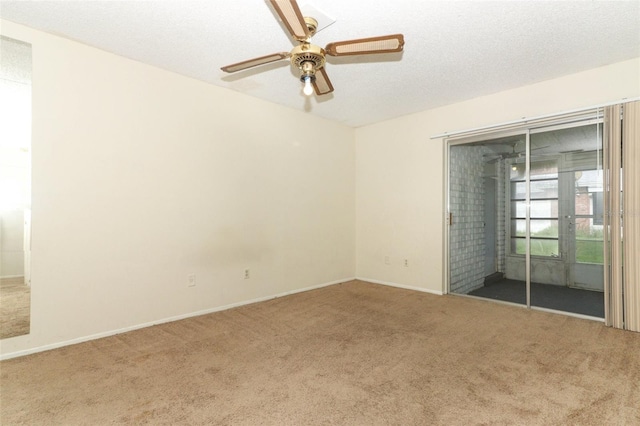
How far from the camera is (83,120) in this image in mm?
2883

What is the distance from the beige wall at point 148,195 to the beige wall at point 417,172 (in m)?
1.21

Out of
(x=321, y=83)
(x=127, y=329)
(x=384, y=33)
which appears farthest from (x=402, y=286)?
(x=127, y=329)

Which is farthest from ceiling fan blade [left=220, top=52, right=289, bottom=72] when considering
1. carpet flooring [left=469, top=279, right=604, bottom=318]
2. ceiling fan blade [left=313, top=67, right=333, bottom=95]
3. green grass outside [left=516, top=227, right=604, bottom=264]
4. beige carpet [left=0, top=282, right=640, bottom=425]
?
carpet flooring [left=469, top=279, right=604, bottom=318]

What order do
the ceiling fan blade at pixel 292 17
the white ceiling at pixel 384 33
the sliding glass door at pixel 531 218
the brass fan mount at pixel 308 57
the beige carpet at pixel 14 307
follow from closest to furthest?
1. the ceiling fan blade at pixel 292 17
2. the brass fan mount at pixel 308 57
3. the white ceiling at pixel 384 33
4. the beige carpet at pixel 14 307
5. the sliding glass door at pixel 531 218

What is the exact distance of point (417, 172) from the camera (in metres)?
4.76

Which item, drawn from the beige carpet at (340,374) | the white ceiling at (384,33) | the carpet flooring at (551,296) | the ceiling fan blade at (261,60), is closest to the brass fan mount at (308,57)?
the ceiling fan blade at (261,60)

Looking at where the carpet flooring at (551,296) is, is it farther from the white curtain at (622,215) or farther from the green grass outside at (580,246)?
the green grass outside at (580,246)

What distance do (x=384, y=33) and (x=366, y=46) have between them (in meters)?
0.84

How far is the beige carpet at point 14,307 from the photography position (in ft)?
8.27

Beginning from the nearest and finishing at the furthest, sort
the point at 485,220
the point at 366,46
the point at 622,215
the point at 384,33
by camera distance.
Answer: the point at 366,46 → the point at 384,33 → the point at 622,215 → the point at 485,220

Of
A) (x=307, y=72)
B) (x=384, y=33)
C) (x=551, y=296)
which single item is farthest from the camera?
(x=551, y=296)

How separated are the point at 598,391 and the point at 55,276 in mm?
4220

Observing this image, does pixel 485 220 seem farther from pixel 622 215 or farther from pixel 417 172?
pixel 622 215

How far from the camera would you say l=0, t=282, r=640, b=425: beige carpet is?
5.98 feet
